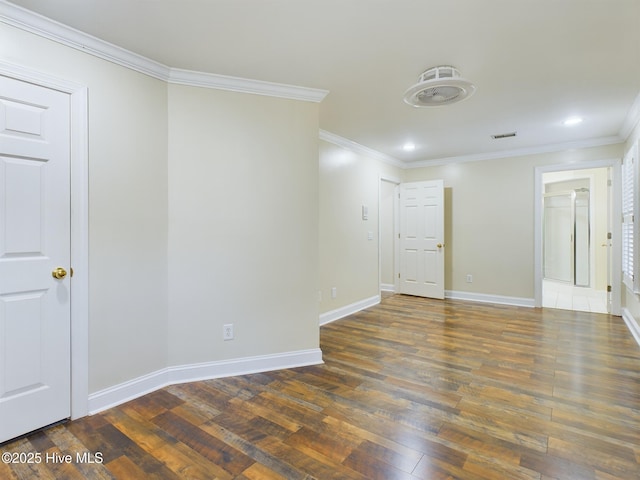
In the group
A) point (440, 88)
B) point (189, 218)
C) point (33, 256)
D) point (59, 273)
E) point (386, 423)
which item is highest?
point (440, 88)

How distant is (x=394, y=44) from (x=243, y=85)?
1.21 metres

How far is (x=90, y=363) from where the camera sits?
2113 mm

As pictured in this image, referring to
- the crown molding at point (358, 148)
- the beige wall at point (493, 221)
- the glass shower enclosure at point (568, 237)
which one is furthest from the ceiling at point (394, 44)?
the glass shower enclosure at point (568, 237)

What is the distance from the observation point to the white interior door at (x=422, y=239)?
5.49 m

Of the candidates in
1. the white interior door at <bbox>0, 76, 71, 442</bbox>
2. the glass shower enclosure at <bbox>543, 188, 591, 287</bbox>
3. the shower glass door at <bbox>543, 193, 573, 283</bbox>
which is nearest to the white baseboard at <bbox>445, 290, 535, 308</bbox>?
the glass shower enclosure at <bbox>543, 188, 591, 287</bbox>

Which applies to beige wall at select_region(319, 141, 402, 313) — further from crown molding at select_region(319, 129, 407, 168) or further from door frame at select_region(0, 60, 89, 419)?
door frame at select_region(0, 60, 89, 419)

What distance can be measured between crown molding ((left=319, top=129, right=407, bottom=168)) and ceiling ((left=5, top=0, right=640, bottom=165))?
71cm

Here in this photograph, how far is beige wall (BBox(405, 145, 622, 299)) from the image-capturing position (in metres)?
4.93

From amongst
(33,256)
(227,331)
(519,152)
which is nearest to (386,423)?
(227,331)

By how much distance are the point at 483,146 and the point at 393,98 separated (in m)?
2.44

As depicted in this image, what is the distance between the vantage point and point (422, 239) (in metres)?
5.66

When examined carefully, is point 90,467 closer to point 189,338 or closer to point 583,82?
point 189,338

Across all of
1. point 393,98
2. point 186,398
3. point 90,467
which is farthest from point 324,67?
point 90,467

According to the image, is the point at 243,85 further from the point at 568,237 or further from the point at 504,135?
the point at 568,237
